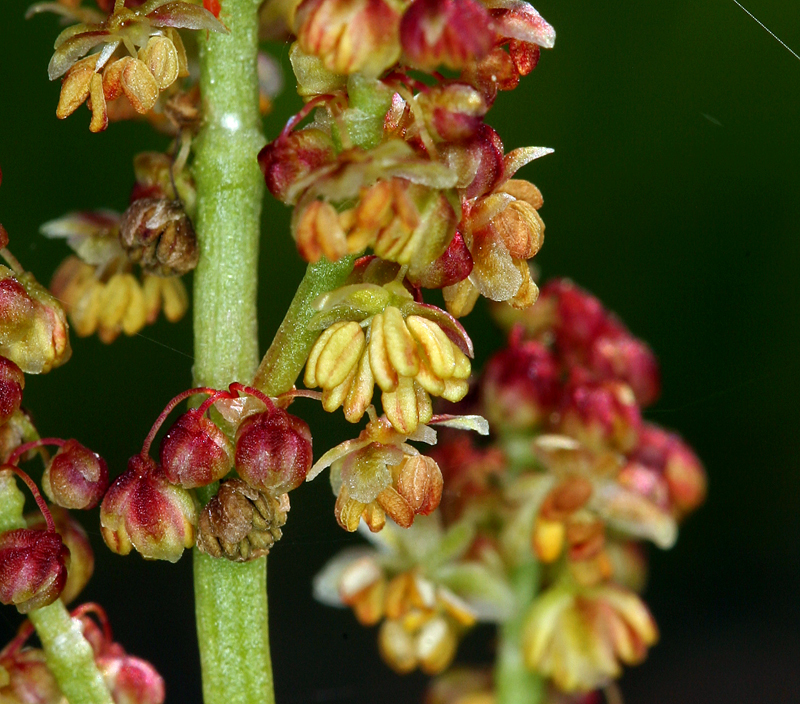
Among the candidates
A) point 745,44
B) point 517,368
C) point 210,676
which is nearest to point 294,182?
point 210,676

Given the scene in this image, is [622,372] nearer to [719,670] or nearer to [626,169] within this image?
[626,169]

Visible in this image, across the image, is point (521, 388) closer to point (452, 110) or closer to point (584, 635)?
point (584, 635)

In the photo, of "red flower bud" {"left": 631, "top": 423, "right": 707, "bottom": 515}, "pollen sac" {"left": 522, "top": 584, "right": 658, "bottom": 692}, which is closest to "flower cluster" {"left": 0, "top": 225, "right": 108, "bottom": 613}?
"pollen sac" {"left": 522, "top": 584, "right": 658, "bottom": 692}

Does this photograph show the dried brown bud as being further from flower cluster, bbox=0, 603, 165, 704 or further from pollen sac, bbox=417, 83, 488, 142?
pollen sac, bbox=417, 83, 488, 142

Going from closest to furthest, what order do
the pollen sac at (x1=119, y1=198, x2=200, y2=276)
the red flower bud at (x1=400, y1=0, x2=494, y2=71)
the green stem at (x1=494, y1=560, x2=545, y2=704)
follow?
the red flower bud at (x1=400, y1=0, x2=494, y2=71), the pollen sac at (x1=119, y1=198, x2=200, y2=276), the green stem at (x1=494, y1=560, x2=545, y2=704)

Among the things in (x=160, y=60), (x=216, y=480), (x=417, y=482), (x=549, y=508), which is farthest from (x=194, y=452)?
(x=549, y=508)
